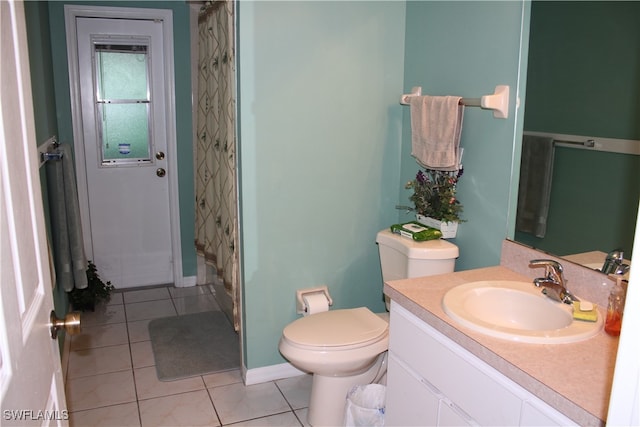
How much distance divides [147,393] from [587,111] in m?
2.35

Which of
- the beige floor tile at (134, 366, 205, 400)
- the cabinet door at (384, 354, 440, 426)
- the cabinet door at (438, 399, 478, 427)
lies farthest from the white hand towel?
the beige floor tile at (134, 366, 205, 400)

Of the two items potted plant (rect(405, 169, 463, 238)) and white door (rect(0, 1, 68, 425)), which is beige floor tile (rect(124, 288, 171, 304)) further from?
white door (rect(0, 1, 68, 425))

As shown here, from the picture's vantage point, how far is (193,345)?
325cm

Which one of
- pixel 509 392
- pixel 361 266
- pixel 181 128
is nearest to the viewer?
pixel 509 392

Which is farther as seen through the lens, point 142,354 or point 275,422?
point 142,354

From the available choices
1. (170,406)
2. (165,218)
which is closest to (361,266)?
(170,406)

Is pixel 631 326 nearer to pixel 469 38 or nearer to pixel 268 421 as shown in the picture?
pixel 469 38

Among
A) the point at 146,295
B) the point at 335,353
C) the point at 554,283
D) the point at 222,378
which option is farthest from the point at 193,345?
the point at 554,283

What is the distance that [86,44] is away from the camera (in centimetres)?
371

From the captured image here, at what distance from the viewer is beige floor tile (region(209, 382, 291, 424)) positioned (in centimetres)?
256

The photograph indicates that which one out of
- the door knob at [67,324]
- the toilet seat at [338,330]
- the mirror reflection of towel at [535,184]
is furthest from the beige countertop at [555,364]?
the door knob at [67,324]

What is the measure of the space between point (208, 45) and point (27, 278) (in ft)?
7.75

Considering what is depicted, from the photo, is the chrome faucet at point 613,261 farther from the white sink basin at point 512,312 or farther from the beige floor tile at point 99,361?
the beige floor tile at point 99,361

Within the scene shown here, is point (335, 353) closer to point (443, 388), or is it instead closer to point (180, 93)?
point (443, 388)
